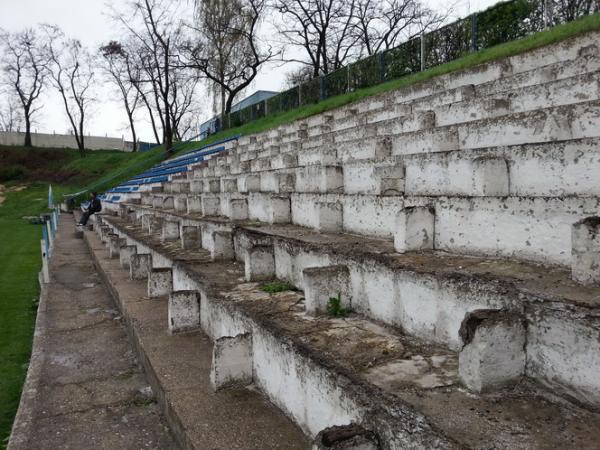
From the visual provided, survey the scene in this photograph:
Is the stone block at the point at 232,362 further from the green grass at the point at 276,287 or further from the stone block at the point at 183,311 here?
the stone block at the point at 183,311

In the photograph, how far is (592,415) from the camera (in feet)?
5.09

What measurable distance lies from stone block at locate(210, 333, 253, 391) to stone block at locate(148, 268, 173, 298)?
2284mm

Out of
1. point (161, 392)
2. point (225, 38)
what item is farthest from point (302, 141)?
point (225, 38)

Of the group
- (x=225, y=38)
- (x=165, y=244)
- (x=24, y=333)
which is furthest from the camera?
(x=225, y=38)

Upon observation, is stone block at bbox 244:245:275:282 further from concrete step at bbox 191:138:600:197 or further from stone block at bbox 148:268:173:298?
stone block at bbox 148:268:173:298

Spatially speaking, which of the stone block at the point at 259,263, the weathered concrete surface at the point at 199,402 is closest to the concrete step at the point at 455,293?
the stone block at the point at 259,263

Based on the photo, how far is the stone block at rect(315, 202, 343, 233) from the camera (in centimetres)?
391

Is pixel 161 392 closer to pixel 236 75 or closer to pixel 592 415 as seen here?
pixel 592 415

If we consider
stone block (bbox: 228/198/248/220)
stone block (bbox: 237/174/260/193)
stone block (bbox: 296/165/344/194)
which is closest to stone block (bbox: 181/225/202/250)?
stone block (bbox: 228/198/248/220)

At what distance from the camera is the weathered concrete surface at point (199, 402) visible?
215cm

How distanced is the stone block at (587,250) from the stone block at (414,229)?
40.0 inches

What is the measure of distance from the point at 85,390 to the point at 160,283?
150cm

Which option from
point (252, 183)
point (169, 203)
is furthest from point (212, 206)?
point (169, 203)

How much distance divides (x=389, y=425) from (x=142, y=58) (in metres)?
32.1
